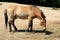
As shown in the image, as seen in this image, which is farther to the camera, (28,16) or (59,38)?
(28,16)

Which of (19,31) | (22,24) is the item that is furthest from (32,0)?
(19,31)

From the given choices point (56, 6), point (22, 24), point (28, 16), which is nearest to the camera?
point (28, 16)

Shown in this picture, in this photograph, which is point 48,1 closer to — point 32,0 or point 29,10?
point 32,0

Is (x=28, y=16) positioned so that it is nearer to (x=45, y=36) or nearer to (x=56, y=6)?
(x=45, y=36)

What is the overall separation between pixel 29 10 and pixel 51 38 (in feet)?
5.57

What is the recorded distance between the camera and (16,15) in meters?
10.4

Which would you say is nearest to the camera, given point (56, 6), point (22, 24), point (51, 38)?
point (51, 38)

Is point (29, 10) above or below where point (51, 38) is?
above

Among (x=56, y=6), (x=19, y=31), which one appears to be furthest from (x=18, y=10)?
(x=56, y=6)

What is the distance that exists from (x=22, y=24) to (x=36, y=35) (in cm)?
252

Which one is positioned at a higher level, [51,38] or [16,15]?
[16,15]

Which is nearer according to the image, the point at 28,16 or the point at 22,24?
the point at 28,16

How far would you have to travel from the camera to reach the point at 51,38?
9.59m

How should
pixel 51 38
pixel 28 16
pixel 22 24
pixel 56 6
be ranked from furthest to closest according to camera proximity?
pixel 56 6
pixel 22 24
pixel 28 16
pixel 51 38
